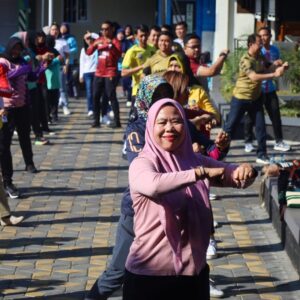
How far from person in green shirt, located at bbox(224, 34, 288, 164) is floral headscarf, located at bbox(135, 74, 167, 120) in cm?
685

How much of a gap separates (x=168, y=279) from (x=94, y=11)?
2736cm

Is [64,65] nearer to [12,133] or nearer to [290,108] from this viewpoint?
[290,108]

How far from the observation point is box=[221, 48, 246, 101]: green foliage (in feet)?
59.5

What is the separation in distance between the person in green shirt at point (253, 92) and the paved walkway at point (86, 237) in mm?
546

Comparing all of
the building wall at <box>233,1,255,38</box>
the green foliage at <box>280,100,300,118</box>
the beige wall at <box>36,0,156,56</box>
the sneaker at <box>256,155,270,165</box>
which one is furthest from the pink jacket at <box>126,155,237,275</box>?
the beige wall at <box>36,0,156,56</box>

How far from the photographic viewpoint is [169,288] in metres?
5.20

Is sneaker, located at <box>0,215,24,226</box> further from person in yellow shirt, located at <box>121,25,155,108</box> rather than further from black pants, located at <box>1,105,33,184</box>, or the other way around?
person in yellow shirt, located at <box>121,25,155,108</box>

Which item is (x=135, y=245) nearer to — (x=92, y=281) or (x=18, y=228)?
(x=92, y=281)

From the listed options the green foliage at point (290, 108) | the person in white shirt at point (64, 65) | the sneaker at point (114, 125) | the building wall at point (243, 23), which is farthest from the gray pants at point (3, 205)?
the building wall at point (243, 23)

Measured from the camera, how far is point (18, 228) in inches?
388

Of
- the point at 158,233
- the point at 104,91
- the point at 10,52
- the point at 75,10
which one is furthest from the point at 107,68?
the point at 75,10

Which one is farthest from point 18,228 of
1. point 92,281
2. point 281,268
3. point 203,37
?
point 203,37

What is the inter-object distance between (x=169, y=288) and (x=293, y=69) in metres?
12.5

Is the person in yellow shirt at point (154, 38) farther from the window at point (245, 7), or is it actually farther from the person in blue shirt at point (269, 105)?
the window at point (245, 7)
